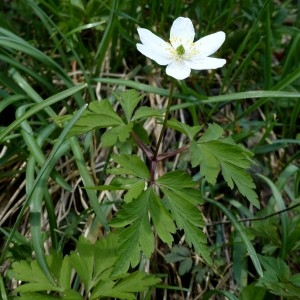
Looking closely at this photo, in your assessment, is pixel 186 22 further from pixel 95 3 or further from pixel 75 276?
pixel 75 276

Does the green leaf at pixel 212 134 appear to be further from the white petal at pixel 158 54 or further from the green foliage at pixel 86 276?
the green foliage at pixel 86 276

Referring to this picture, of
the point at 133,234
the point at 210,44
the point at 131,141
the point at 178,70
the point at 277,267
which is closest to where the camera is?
the point at 133,234

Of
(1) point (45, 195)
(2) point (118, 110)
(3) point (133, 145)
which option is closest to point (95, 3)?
(2) point (118, 110)

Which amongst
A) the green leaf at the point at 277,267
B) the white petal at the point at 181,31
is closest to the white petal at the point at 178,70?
the white petal at the point at 181,31

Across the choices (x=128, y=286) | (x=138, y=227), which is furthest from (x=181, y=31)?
(x=128, y=286)

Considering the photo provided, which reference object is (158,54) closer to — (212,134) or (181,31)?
(181,31)

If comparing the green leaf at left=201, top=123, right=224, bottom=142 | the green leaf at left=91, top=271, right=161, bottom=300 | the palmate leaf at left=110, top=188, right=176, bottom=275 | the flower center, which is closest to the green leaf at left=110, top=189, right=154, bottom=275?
the palmate leaf at left=110, top=188, right=176, bottom=275

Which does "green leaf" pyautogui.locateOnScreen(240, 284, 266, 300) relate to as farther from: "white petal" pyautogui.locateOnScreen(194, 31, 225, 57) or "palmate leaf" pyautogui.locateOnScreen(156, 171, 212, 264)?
"white petal" pyautogui.locateOnScreen(194, 31, 225, 57)
